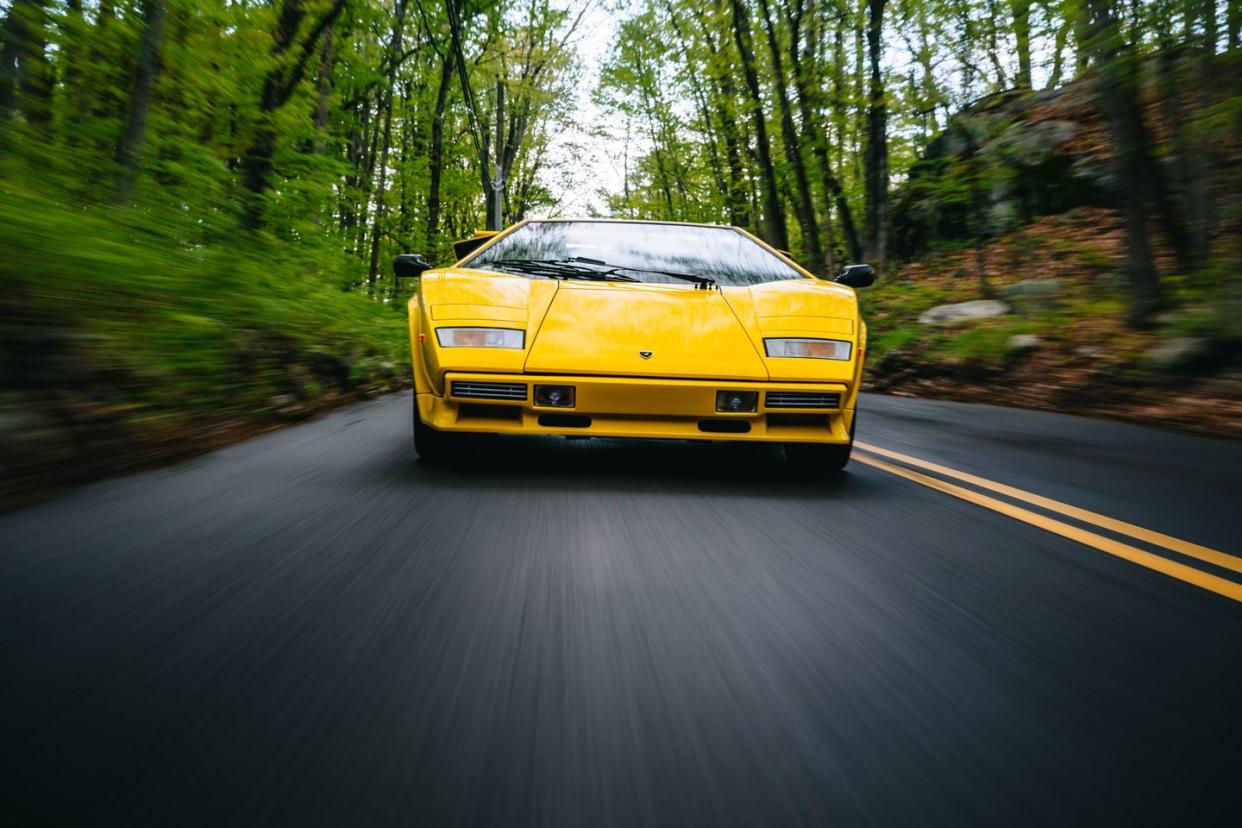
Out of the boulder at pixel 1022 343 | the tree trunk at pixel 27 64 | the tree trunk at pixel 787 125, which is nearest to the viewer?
the tree trunk at pixel 27 64

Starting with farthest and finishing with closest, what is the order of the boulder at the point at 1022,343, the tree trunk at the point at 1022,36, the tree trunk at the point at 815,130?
the tree trunk at the point at 815,130, the boulder at the point at 1022,343, the tree trunk at the point at 1022,36

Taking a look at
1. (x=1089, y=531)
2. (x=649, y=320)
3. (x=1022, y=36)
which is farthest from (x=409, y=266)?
(x=1022, y=36)

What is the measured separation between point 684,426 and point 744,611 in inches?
64.8

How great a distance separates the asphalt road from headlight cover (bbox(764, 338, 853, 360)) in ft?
2.45

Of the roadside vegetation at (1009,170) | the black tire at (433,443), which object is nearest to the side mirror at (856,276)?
the black tire at (433,443)

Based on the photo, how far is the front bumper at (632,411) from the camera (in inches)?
138

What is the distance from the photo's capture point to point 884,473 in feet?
13.5

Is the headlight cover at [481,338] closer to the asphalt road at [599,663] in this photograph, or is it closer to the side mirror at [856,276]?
Answer: the asphalt road at [599,663]

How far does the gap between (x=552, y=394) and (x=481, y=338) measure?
0.42 metres

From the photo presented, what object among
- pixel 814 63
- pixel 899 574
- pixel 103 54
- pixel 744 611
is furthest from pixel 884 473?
pixel 814 63

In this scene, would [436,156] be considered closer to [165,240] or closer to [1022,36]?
[1022,36]

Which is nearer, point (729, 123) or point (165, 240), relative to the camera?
point (165, 240)

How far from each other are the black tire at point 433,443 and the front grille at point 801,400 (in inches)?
60.5

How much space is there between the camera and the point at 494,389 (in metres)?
3.49
